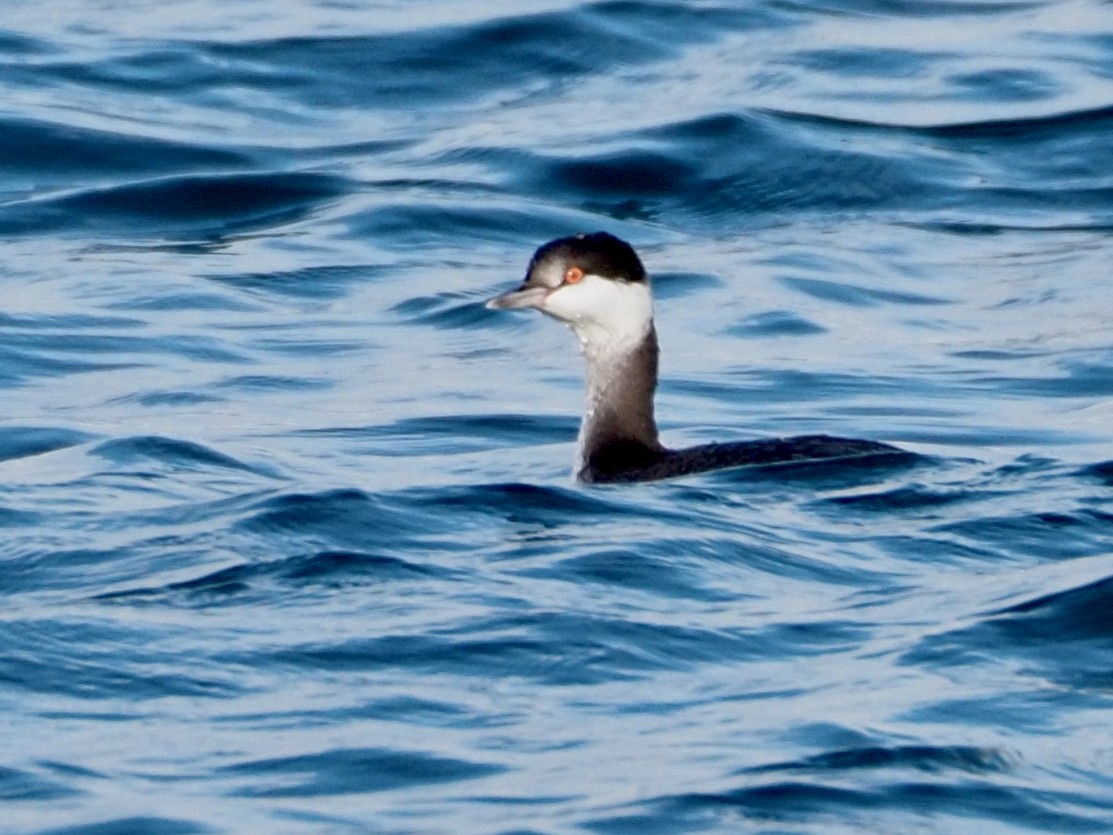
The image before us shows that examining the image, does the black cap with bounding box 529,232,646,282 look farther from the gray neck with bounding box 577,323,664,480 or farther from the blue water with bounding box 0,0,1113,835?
the blue water with bounding box 0,0,1113,835

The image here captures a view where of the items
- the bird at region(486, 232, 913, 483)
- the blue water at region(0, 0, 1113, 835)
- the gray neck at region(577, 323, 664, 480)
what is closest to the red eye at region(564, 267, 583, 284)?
the bird at region(486, 232, 913, 483)

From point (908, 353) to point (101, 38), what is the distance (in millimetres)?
9475

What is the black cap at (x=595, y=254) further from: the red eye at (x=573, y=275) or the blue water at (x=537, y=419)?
the blue water at (x=537, y=419)

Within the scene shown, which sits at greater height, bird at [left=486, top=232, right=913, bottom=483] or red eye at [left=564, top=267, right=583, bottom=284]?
red eye at [left=564, top=267, right=583, bottom=284]

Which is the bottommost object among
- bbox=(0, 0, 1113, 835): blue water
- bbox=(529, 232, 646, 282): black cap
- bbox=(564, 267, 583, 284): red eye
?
bbox=(0, 0, 1113, 835): blue water

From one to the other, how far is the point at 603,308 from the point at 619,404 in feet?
1.19

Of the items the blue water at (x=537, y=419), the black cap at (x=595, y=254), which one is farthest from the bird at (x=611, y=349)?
the blue water at (x=537, y=419)

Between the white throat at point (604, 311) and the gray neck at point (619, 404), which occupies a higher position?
the white throat at point (604, 311)

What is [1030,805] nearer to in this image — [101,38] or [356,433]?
[356,433]

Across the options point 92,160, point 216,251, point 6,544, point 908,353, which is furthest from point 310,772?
point 92,160

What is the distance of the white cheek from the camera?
1027 centimetres

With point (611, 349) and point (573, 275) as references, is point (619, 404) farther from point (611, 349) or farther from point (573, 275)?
point (573, 275)

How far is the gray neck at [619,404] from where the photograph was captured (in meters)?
10.2

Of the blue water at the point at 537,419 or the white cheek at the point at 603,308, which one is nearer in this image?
the blue water at the point at 537,419
